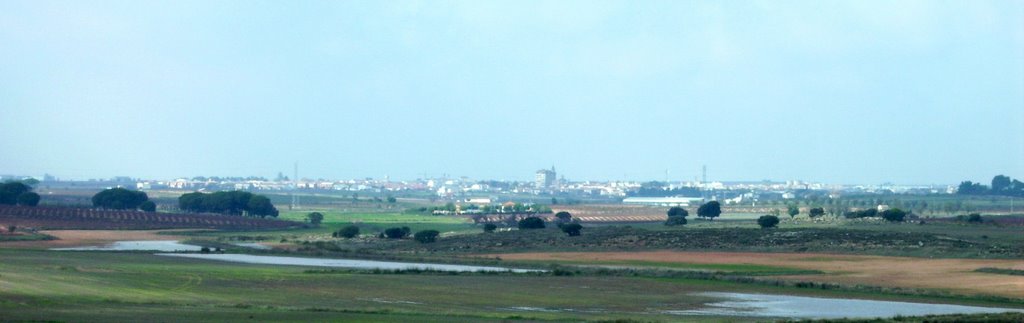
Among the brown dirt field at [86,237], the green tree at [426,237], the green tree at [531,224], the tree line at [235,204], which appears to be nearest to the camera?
the brown dirt field at [86,237]

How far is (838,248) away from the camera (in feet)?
283

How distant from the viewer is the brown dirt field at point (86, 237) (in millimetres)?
89062

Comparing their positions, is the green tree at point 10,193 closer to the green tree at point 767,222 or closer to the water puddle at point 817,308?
the green tree at point 767,222

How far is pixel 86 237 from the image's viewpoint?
102 m

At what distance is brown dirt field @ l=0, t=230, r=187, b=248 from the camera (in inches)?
3506

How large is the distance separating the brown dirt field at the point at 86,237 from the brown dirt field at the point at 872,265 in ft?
90.5

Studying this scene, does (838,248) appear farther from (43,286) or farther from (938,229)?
(43,286)

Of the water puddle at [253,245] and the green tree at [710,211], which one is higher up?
the green tree at [710,211]

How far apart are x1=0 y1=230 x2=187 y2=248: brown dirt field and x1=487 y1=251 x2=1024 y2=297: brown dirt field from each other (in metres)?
27.6

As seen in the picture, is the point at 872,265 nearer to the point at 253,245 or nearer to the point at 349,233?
the point at 253,245

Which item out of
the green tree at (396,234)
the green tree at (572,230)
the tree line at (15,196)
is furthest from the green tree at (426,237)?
the tree line at (15,196)

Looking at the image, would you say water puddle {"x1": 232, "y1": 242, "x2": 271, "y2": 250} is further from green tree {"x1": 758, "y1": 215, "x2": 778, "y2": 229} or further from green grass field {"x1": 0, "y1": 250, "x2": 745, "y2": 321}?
green tree {"x1": 758, "y1": 215, "x2": 778, "y2": 229}

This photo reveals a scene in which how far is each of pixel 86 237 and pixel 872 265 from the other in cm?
5664

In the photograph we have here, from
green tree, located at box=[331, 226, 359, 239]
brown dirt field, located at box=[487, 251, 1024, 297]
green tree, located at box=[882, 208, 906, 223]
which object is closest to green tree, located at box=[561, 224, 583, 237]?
brown dirt field, located at box=[487, 251, 1024, 297]
